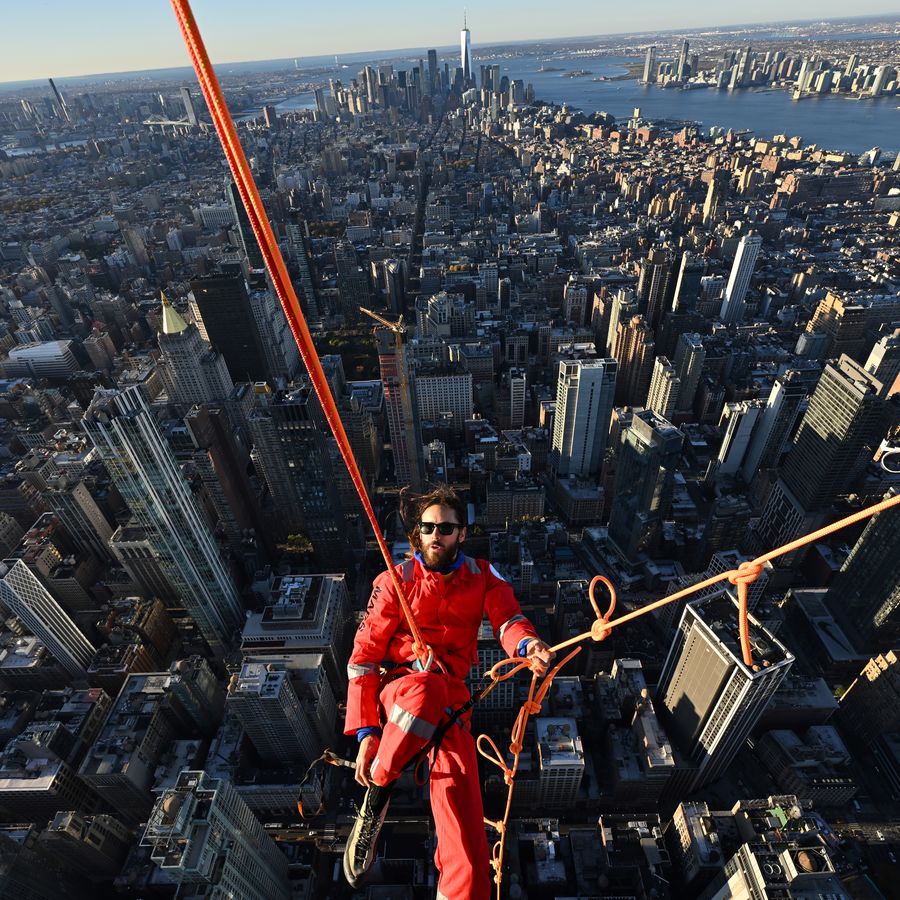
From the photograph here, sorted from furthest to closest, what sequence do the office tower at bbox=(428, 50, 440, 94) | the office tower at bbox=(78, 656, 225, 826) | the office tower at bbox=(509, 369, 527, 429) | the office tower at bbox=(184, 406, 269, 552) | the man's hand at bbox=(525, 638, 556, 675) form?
the office tower at bbox=(428, 50, 440, 94) < the office tower at bbox=(509, 369, 527, 429) < the office tower at bbox=(184, 406, 269, 552) < the office tower at bbox=(78, 656, 225, 826) < the man's hand at bbox=(525, 638, 556, 675)

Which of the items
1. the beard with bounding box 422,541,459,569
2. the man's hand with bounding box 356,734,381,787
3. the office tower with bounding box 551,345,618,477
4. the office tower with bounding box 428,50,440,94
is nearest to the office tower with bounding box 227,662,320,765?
the man's hand with bounding box 356,734,381,787

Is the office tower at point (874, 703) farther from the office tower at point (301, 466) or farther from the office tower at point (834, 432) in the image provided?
the office tower at point (301, 466)

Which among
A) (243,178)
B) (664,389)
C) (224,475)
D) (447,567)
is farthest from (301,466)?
(664,389)

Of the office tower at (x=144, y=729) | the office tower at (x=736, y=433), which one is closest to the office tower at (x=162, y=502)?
the office tower at (x=144, y=729)

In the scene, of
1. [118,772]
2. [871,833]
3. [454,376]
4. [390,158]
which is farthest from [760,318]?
[390,158]

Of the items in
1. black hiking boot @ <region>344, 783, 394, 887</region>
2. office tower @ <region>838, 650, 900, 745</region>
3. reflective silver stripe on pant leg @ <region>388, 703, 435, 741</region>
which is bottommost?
office tower @ <region>838, 650, 900, 745</region>

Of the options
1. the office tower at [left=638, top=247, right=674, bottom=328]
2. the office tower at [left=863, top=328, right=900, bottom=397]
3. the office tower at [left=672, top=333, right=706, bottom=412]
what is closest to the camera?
the office tower at [left=863, top=328, right=900, bottom=397]

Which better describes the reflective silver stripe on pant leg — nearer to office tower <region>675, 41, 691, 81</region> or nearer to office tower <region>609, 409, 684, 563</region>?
office tower <region>609, 409, 684, 563</region>
